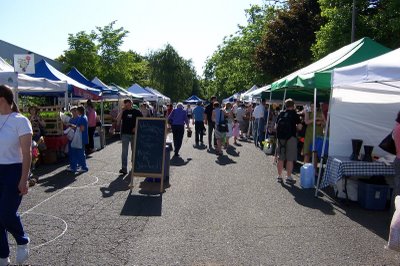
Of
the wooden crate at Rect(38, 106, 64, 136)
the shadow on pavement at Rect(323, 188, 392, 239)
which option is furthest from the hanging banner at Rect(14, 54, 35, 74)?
the shadow on pavement at Rect(323, 188, 392, 239)

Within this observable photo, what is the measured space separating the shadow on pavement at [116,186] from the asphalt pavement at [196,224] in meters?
0.02

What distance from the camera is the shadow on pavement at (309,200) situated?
286 inches

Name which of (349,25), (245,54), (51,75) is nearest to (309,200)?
(51,75)

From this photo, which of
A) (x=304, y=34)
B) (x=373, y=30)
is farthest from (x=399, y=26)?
(x=304, y=34)

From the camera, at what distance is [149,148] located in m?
8.61

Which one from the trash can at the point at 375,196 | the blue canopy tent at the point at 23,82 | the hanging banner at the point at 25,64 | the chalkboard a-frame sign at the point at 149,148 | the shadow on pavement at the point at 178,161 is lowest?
the shadow on pavement at the point at 178,161

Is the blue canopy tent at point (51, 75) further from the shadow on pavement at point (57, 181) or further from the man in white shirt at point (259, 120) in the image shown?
the man in white shirt at point (259, 120)

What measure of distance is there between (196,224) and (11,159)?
2.94 m

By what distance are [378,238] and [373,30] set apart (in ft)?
42.2

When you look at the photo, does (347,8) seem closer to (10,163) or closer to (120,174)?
(120,174)

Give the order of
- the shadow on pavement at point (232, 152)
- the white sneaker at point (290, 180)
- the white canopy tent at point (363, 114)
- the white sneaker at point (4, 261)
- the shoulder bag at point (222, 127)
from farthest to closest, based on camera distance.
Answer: the shoulder bag at point (222, 127)
the shadow on pavement at point (232, 152)
the white sneaker at point (290, 180)
the white canopy tent at point (363, 114)
the white sneaker at point (4, 261)

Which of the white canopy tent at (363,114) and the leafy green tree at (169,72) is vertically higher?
the leafy green tree at (169,72)

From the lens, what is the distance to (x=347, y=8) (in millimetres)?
16656

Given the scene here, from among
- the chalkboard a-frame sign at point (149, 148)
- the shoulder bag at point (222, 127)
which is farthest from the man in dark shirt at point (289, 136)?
the shoulder bag at point (222, 127)
